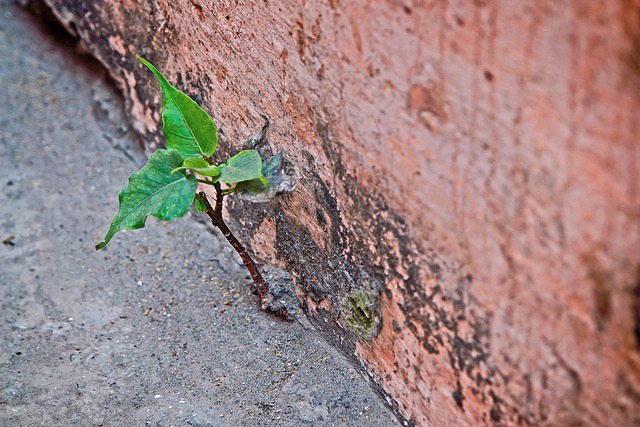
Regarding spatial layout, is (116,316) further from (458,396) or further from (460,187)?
(460,187)

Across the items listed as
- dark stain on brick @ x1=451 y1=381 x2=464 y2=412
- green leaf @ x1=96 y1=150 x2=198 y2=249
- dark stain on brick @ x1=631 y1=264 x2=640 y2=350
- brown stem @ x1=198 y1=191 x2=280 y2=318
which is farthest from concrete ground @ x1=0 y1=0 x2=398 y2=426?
dark stain on brick @ x1=631 y1=264 x2=640 y2=350

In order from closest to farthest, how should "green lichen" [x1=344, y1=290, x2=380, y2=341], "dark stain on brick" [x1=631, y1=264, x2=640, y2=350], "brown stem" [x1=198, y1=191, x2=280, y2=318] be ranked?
"dark stain on brick" [x1=631, y1=264, x2=640, y2=350] < "green lichen" [x1=344, y1=290, x2=380, y2=341] < "brown stem" [x1=198, y1=191, x2=280, y2=318]

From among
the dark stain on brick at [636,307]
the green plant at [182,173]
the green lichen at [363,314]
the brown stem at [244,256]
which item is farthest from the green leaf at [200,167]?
the dark stain on brick at [636,307]

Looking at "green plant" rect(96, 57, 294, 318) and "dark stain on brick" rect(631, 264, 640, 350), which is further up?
"dark stain on brick" rect(631, 264, 640, 350)

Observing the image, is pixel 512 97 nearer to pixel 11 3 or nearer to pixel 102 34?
pixel 102 34

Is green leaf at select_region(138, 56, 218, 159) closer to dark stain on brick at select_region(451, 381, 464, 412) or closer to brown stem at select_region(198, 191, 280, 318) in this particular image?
brown stem at select_region(198, 191, 280, 318)

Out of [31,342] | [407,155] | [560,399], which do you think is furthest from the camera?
[31,342]

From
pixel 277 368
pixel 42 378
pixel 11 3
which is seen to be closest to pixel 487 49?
pixel 277 368

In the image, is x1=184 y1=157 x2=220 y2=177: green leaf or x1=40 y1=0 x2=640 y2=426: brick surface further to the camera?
x1=184 y1=157 x2=220 y2=177: green leaf
